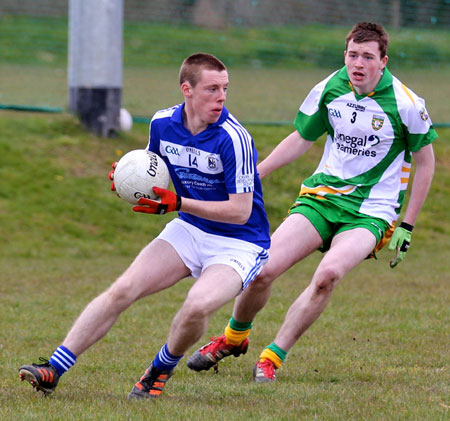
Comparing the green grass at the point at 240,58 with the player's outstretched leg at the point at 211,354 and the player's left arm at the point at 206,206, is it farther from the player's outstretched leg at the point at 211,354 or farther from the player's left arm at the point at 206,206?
the player's left arm at the point at 206,206

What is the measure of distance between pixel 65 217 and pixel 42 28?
35.6 ft

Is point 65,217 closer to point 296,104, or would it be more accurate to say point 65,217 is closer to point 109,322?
point 109,322

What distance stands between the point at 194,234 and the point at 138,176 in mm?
548

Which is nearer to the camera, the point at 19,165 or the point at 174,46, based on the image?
the point at 19,165

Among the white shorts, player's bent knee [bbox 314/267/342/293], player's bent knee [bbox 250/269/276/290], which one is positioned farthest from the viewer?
player's bent knee [bbox 250/269/276/290]

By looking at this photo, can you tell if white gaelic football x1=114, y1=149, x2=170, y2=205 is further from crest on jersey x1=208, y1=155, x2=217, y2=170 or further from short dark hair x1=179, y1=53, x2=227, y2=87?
short dark hair x1=179, y1=53, x2=227, y2=87

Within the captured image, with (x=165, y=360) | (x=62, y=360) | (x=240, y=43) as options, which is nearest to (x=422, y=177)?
(x=165, y=360)

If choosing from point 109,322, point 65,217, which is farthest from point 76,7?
point 109,322

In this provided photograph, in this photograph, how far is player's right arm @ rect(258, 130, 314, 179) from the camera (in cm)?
602

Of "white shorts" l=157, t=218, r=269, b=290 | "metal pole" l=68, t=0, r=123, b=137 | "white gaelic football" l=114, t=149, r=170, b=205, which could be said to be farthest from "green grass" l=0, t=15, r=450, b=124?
"white gaelic football" l=114, t=149, r=170, b=205

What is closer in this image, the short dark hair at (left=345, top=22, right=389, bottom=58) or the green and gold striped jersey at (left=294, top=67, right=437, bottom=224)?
the short dark hair at (left=345, top=22, right=389, bottom=58)

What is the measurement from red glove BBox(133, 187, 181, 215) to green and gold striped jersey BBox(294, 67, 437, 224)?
5.34 feet

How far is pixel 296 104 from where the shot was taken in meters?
18.6

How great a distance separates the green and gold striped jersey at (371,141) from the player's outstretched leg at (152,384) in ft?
6.08
